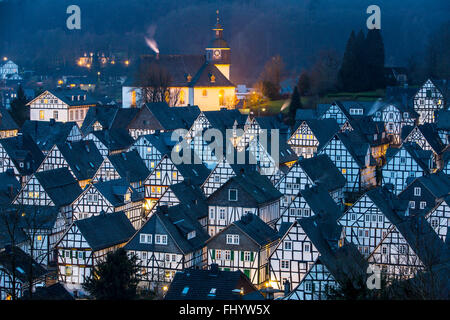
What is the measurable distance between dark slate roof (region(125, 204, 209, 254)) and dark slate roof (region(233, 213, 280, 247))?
7.41 ft

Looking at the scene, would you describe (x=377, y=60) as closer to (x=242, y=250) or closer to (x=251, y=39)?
(x=251, y=39)

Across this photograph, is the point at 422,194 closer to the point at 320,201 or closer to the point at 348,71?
the point at 320,201

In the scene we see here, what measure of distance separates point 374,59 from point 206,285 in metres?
61.7

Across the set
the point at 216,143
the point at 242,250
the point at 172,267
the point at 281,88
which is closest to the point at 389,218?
the point at 242,250

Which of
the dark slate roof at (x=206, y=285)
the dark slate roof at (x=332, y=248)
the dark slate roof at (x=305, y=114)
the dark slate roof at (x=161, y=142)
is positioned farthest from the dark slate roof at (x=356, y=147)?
the dark slate roof at (x=206, y=285)

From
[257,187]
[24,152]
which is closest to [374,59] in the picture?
[24,152]

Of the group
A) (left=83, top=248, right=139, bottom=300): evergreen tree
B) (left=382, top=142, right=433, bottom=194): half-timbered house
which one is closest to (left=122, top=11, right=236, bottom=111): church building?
(left=382, top=142, right=433, bottom=194): half-timbered house

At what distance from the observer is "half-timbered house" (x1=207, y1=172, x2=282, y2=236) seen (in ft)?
143

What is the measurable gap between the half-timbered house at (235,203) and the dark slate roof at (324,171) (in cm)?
431

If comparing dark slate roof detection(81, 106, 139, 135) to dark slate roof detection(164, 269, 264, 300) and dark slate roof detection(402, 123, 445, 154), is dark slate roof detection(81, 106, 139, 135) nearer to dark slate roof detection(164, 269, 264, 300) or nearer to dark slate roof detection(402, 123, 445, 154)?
dark slate roof detection(402, 123, 445, 154)

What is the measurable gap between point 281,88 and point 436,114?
36.0 metres

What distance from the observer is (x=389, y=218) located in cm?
3909

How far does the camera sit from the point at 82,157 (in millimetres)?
55469

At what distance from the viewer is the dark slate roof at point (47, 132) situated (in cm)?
6450
